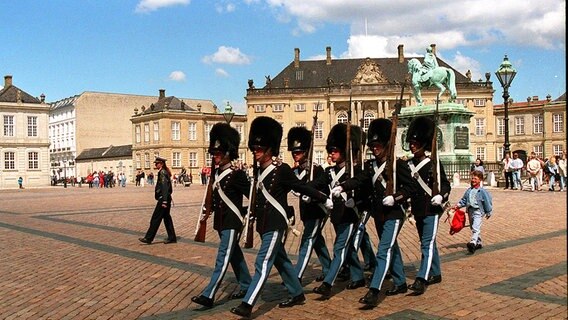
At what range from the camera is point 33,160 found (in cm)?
6225

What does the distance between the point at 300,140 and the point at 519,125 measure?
245ft

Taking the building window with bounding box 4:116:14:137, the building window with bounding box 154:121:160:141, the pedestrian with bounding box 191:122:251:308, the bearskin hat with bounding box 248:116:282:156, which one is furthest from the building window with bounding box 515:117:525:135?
the bearskin hat with bounding box 248:116:282:156

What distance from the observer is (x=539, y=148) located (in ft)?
246

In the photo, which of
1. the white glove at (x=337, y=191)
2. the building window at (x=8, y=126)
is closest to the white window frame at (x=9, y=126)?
the building window at (x=8, y=126)

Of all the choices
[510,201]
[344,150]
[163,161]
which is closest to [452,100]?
[510,201]

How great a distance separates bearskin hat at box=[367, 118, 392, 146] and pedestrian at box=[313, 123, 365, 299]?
29 centimetres

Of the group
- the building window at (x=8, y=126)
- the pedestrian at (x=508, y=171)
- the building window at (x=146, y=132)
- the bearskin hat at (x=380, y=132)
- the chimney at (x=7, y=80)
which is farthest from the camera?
the building window at (x=146, y=132)

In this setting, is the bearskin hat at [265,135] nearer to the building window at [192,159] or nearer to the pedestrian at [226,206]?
the pedestrian at [226,206]

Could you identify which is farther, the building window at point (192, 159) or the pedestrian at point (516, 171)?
the building window at point (192, 159)

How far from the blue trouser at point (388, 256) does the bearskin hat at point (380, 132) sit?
956mm

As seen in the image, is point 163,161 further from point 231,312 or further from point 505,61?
point 505,61

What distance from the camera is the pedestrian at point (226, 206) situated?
6.50 meters

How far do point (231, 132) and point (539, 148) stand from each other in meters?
75.2

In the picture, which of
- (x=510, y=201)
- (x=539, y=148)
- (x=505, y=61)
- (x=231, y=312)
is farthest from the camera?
(x=539, y=148)
